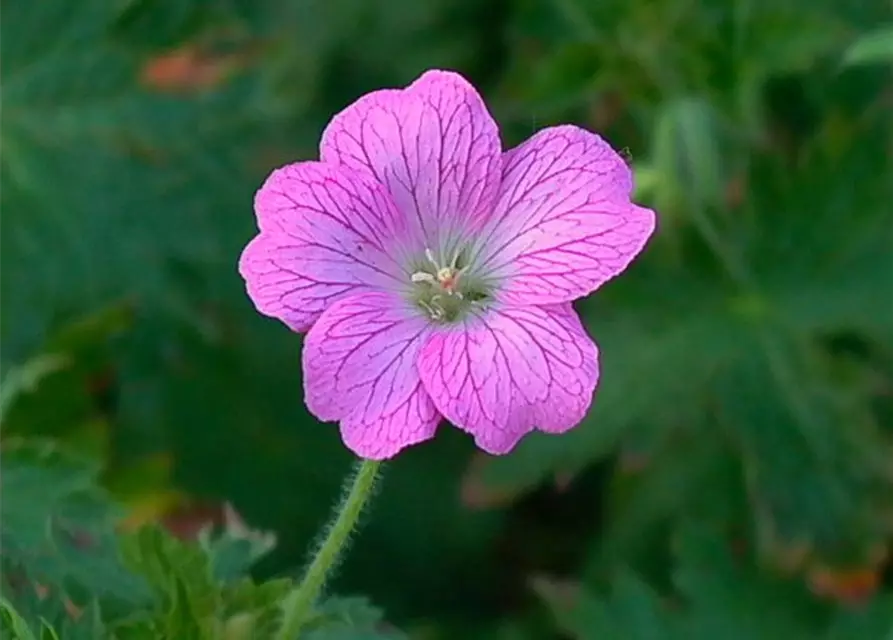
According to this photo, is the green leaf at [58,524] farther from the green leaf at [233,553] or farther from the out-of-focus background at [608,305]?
the out-of-focus background at [608,305]

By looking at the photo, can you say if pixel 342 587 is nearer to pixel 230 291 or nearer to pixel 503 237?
pixel 230 291

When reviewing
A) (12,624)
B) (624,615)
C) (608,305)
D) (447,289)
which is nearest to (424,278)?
(447,289)

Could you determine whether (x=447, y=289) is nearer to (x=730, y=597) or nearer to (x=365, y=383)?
(x=365, y=383)

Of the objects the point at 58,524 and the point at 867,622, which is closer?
the point at 58,524

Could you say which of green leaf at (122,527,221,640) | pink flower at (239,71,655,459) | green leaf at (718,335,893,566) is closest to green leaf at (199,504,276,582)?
green leaf at (122,527,221,640)

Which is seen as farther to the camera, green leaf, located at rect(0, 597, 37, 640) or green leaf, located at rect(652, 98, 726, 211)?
green leaf, located at rect(652, 98, 726, 211)

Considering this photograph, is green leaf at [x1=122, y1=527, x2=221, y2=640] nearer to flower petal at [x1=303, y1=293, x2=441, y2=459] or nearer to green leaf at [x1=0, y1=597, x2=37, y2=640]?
green leaf at [x1=0, y1=597, x2=37, y2=640]

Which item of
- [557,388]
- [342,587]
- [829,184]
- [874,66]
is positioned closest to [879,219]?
[829,184]

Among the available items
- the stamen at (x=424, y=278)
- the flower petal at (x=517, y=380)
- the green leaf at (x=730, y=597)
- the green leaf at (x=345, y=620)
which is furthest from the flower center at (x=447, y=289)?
the green leaf at (x=730, y=597)
